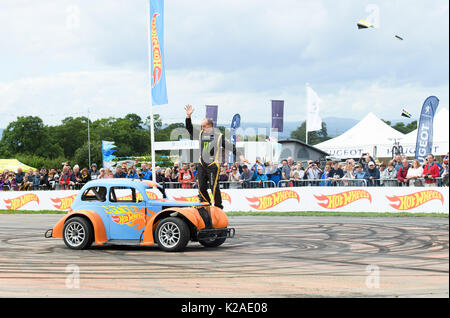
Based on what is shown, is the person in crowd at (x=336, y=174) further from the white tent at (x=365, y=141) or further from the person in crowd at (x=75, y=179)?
the white tent at (x=365, y=141)

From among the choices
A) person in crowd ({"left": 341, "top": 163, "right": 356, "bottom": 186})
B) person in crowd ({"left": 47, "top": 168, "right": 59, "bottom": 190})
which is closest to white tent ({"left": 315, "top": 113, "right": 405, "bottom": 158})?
person in crowd ({"left": 341, "top": 163, "right": 356, "bottom": 186})

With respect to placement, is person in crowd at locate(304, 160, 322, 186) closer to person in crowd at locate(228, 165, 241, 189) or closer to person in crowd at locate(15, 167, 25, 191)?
person in crowd at locate(228, 165, 241, 189)

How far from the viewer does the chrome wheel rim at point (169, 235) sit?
10787 millimetres

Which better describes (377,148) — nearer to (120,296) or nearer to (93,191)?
(93,191)

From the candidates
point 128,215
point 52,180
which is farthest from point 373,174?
point 52,180

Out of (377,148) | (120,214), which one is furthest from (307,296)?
(377,148)

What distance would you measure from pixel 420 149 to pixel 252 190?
323 inches

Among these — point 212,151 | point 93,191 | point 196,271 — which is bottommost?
point 196,271

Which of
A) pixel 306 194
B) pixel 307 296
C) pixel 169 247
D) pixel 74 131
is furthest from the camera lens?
pixel 74 131

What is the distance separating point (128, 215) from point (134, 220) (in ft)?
0.49

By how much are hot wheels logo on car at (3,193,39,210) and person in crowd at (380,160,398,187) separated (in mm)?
14881

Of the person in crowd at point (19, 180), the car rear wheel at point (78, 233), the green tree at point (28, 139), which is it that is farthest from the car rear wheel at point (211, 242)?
the green tree at point (28, 139)

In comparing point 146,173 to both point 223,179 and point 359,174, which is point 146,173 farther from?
point 359,174
